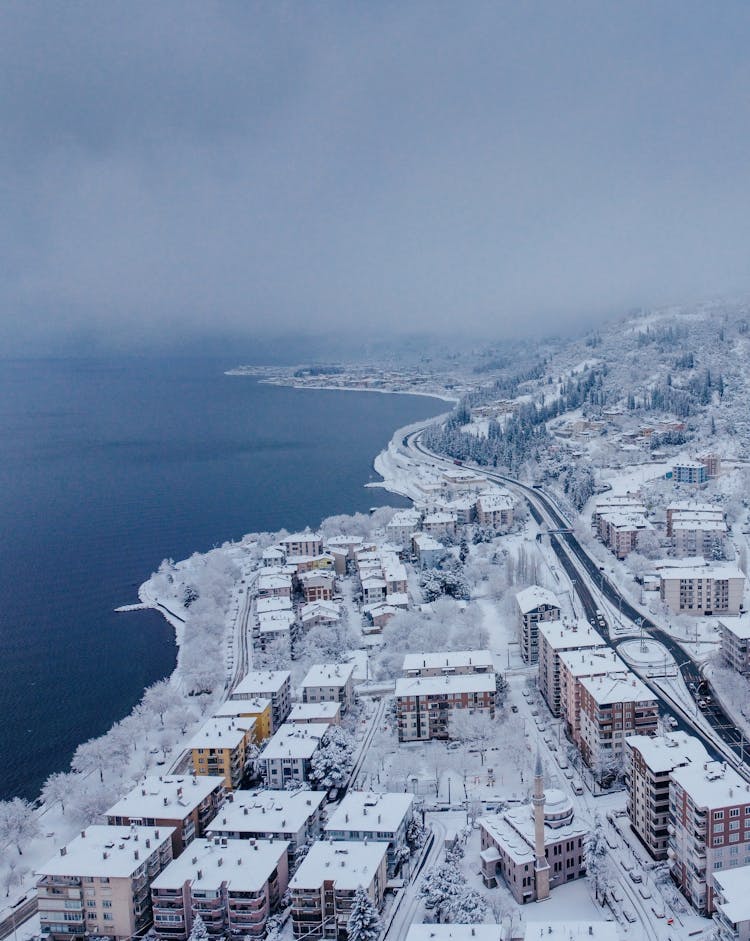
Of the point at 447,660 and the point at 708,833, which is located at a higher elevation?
the point at 708,833

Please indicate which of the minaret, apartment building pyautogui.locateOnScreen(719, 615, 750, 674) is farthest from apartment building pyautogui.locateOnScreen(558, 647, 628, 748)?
the minaret

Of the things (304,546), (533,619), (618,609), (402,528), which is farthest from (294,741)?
(402,528)

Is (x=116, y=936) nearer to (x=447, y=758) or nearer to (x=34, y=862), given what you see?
(x=34, y=862)

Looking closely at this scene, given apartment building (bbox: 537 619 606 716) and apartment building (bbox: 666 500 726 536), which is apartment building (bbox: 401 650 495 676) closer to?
apartment building (bbox: 537 619 606 716)

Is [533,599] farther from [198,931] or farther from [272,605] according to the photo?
[198,931]

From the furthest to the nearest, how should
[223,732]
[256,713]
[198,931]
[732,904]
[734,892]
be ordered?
[256,713]
[223,732]
[198,931]
[734,892]
[732,904]

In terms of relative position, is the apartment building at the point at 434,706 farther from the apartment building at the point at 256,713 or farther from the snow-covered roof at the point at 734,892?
the snow-covered roof at the point at 734,892

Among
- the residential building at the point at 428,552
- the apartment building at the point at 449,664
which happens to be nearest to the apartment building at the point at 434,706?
the apartment building at the point at 449,664
